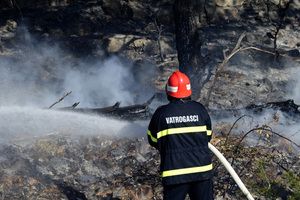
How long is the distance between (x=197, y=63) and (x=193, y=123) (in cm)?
466

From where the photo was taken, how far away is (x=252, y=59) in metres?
12.6

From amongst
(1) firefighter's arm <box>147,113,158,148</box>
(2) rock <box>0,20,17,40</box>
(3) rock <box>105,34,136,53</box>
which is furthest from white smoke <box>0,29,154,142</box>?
(1) firefighter's arm <box>147,113,158,148</box>

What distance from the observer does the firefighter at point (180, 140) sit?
4.82m

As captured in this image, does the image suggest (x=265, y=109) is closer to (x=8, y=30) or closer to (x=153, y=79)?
(x=153, y=79)

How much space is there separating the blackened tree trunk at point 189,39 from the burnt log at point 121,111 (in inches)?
44.9

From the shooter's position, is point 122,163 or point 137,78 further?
point 137,78

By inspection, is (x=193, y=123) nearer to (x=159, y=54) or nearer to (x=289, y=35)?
(x=159, y=54)

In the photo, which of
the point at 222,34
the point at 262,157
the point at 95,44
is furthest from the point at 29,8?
the point at 262,157

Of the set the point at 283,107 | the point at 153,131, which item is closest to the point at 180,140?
the point at 153,131

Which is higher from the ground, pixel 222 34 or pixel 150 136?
pixel 150 136

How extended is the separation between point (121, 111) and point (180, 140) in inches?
152

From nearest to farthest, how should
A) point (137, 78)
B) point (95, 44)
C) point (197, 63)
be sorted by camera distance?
1. point (197, 63)
2. point (137, 78)
3. point (95, 44)

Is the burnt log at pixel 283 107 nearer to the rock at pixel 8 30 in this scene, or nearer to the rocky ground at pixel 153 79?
the rocky ground at pixel 153 79

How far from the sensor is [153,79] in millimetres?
11758
